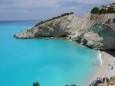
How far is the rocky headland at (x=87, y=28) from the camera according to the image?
204 feet

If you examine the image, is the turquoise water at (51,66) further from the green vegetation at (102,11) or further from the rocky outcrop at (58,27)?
the rocky outcrop at (58,27)

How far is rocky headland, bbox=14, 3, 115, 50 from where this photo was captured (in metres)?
62.0

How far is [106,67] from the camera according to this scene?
4706 centimetres

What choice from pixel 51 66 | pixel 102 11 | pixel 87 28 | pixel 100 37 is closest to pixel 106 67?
pixel 51 66

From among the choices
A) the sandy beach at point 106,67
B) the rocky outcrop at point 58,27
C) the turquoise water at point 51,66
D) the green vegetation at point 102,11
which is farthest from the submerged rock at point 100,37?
the rocky outcrop at point 58,27

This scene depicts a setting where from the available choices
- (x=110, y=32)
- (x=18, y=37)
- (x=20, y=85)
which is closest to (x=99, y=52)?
(x=110, y=32)

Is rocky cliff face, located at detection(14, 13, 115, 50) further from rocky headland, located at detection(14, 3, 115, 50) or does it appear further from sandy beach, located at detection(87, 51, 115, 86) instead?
sandy beach, located at detection(87, 51, 115, 86)

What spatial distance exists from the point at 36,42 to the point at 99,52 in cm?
2915


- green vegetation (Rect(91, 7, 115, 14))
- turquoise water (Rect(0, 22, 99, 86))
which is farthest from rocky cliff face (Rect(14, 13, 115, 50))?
turquoise water (Rect(0, 22, 99, 86))

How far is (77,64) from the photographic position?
51.3m

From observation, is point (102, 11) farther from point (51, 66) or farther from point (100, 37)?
point (51, 66)

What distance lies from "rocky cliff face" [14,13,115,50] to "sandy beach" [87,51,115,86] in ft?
13.0

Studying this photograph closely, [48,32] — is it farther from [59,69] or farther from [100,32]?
[59,69]

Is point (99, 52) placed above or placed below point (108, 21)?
below
